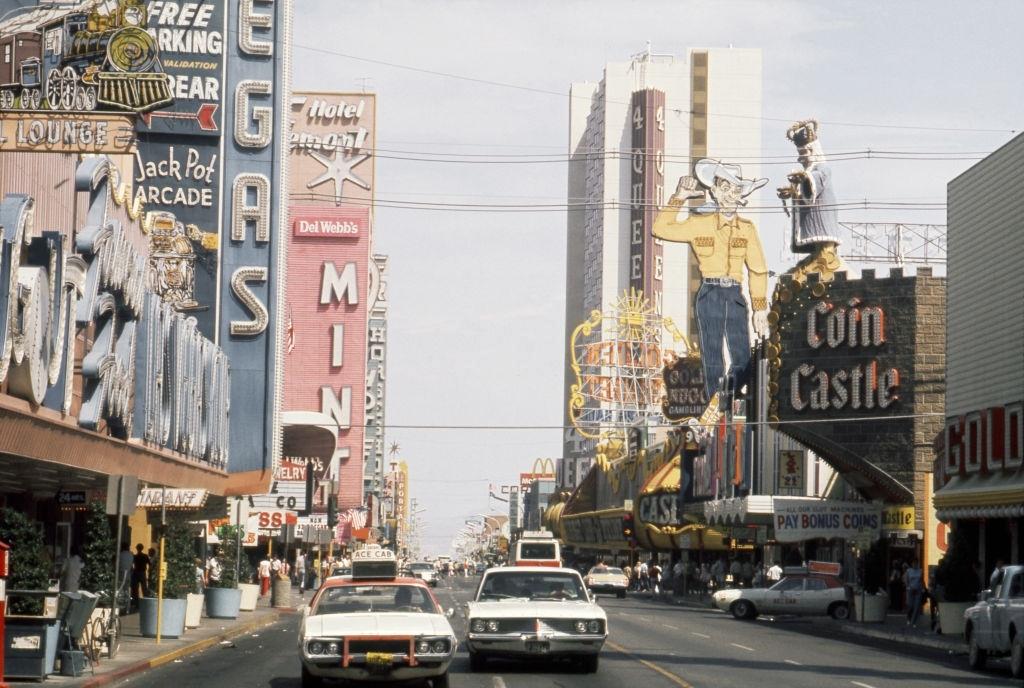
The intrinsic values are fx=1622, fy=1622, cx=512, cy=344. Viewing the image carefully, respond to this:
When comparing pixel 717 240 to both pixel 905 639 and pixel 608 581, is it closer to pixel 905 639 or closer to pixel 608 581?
pixel 608 581

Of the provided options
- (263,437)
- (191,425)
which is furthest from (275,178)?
(191,425)

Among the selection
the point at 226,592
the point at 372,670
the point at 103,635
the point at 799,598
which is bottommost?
the point at 799,598

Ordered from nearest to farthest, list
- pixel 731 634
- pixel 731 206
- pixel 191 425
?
pixel 731 634
pixel 191 425
pixel 731 206

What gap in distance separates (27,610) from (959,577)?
24.0 meters

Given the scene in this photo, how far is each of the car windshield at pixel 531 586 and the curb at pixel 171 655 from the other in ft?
17.0

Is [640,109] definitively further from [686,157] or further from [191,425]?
[191,425]

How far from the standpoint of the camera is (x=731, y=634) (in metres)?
36.6

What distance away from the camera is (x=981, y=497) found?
41.2 metres

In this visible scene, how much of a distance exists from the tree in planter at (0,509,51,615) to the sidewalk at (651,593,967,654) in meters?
18.8

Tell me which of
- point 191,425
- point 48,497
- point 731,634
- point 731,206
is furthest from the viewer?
point 731,206

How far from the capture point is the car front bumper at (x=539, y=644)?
74.2 feet

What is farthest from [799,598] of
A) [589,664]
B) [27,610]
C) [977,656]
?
[27,610]

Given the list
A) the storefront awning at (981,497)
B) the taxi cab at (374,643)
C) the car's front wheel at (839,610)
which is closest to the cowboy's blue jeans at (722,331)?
the car's front wheel at (839,610)

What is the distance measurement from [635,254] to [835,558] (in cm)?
9209
